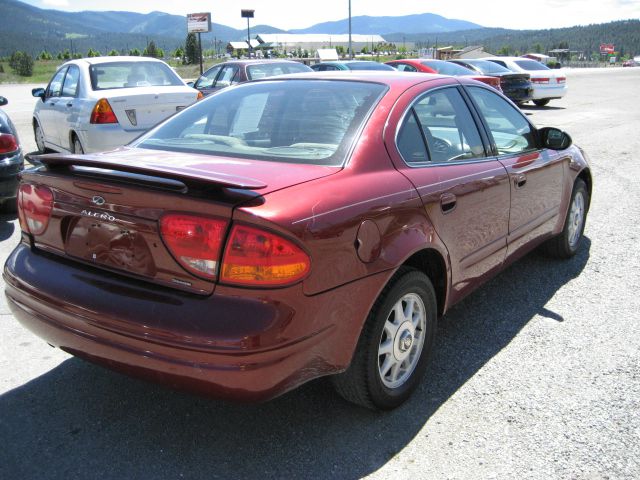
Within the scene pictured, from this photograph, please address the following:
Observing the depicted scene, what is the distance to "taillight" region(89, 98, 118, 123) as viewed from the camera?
299 inches

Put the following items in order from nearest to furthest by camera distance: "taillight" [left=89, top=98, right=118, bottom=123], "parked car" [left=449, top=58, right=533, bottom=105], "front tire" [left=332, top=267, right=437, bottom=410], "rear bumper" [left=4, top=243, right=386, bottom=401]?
"rear bumper" [left=4, top=243, right=386, bottom=401], "front tire" [left=332, top=267, right=437, bottom=410], "taillight" [left=89, top=98, right=118, bottom=123], "parked car" [left=449, top=58, right=533, bottom=105]

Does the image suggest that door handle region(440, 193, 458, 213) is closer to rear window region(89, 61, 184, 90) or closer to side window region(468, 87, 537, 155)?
side window region(468, 87, 537, 155)

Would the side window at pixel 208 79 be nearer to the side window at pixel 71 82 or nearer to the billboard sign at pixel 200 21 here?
the side window at pixel 71 82

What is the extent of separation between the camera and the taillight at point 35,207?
8.86ft

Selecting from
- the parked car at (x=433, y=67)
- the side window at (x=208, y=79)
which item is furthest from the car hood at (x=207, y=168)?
the parked car at (x=433, y=67)

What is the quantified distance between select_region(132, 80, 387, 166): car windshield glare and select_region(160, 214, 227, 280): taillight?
2.14ft

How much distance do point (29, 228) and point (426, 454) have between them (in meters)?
2.07

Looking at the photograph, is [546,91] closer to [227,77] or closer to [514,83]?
[514,83]

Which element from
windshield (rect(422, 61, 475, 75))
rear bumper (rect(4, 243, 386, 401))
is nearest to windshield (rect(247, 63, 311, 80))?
windshield (rect(422, 61, 475, 75))

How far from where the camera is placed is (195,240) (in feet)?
7.34

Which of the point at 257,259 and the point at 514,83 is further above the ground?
the point at 257,259

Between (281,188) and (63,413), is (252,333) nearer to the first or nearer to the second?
(281,188)

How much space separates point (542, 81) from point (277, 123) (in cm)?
1790

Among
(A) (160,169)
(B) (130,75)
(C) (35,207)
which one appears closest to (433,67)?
(B) (130,75)
